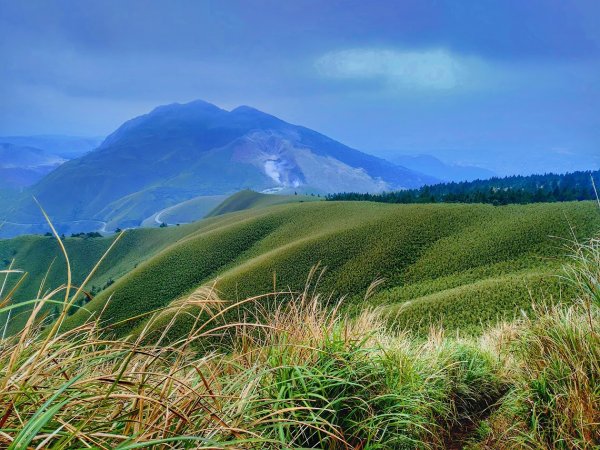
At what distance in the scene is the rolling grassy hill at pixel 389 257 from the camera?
156 ft

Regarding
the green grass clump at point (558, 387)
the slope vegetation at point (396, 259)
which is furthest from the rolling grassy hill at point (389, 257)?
the green grass clump at point (558, 387)

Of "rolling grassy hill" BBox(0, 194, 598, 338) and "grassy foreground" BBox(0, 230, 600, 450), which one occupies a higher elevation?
"grassy foreground" BBox(0, 230, 600, 450)

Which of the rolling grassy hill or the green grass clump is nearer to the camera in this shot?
the green grass clump

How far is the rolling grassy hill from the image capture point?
47.4 metres

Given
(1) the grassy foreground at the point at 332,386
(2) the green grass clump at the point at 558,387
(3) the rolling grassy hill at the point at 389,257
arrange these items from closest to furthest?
1. (1) the grassy foreground at the point at 332,386
2. (2) the green grass clump at the point at 558,387
3. (3) the rolling grassy hill at the point at 389,257

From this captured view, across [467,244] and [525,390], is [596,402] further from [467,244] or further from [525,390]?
[467,244]

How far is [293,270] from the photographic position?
68.6 m

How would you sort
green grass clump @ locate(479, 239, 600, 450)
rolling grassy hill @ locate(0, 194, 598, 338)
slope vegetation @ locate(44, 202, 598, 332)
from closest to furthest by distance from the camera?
green grass clump @ locate(479, 239, 600, 450)
rolling grassy hill @ locate(0, 194, 598, 338)
slope vegetation @ locate(44, 202, 598, 332)

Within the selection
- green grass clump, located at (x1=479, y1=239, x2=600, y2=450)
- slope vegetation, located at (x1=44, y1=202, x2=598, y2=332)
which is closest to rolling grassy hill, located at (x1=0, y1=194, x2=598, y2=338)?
slope vegetation, located at (x1=44, y1=202, x2=598, y2=332)

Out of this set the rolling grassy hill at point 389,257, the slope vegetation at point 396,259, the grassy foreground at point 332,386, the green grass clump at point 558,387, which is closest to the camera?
the grassy foreground at point 332,386

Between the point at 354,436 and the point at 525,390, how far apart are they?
2354 mm

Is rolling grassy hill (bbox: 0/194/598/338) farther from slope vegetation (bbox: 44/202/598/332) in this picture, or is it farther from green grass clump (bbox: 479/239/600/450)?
green grass clump (bbox: 479/239/600/450)

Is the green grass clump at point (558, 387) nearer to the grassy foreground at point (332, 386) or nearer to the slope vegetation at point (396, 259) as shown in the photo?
the grassy foreground at point (332, 386)

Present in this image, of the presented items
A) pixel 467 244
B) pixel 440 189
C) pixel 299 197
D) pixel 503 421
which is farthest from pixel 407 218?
pixel 299 197
